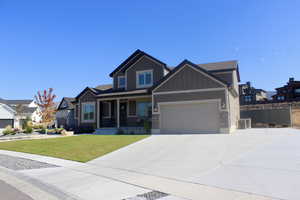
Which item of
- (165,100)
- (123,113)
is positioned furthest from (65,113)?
(165,100)

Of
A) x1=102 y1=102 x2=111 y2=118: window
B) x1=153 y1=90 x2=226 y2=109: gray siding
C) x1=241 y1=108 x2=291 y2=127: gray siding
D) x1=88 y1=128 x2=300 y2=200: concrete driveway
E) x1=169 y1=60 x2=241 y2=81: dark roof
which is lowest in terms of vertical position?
x1=88 y1=128 x2=300 y2=200: concrete driveway

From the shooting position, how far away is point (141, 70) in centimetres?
2161

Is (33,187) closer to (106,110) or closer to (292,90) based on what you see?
(106,110)

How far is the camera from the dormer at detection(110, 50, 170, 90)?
20891 millimetres

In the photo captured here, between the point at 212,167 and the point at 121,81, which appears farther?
the point at 121,81

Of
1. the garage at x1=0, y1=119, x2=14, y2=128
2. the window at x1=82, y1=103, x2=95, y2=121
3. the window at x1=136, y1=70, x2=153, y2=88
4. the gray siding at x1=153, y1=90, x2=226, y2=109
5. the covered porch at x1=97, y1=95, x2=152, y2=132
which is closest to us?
the gray siding at x1=153, y1=90, x2=226, y2=109

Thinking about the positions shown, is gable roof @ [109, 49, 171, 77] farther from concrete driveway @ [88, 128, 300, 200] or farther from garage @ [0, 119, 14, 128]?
garage @ [0, 119, 14, 128]

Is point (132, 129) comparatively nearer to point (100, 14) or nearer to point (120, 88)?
point (120, 88)

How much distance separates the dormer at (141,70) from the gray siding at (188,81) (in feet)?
12.0

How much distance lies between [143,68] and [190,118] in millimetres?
8128

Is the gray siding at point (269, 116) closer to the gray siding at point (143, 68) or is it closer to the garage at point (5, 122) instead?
the gray siding at point (143, 68)

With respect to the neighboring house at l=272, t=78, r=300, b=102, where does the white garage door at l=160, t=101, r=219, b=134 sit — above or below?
below

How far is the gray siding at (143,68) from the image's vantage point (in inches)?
820

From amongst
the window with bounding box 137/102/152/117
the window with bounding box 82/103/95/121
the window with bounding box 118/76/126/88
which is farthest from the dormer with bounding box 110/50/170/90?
the window with bounding box 82/103/95/121
